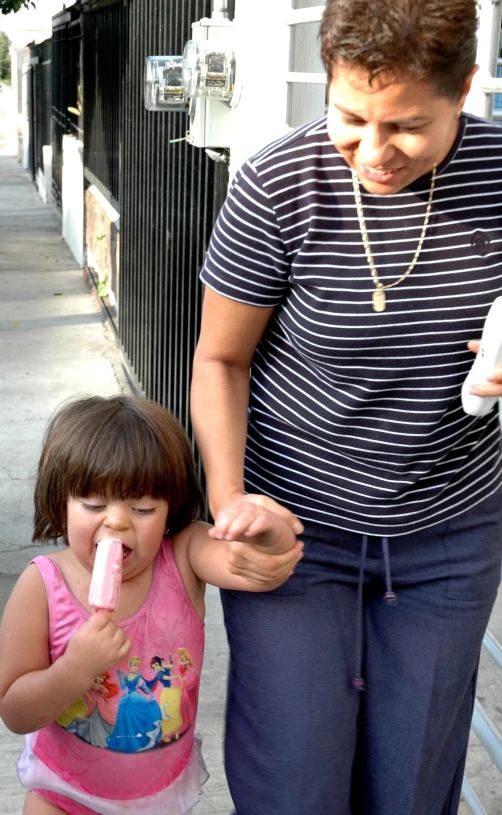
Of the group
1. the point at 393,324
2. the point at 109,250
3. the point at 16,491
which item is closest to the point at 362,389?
the point at 393,324

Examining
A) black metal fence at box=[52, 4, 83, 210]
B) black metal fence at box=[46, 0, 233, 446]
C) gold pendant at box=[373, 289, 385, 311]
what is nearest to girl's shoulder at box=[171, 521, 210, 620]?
gold pendant at box=[373, 289, 385, 311]

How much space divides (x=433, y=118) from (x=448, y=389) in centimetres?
49

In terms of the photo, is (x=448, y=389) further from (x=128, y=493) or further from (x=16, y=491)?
(x=16, y=491)

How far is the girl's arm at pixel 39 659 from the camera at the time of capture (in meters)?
2.08

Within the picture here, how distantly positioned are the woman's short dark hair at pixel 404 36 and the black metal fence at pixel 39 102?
16451 mm

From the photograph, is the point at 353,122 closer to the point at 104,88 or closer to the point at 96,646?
the point at 96,646

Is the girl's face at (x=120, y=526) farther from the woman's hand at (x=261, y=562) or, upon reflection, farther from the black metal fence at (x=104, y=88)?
the black metal fence at (x=104, y=88)

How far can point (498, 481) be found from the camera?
7.17 ft

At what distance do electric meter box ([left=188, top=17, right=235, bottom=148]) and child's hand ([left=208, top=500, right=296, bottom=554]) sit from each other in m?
2.33

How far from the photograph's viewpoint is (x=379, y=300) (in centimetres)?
194

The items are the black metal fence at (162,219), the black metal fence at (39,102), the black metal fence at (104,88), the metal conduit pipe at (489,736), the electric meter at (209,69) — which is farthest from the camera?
the black metal fence at (39,102)

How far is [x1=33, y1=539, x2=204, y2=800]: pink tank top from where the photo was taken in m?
2.28

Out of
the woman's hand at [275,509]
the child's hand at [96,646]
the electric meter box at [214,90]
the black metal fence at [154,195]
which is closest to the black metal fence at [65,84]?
the black metal fence at [154,195]

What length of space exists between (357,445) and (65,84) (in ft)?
43.4
